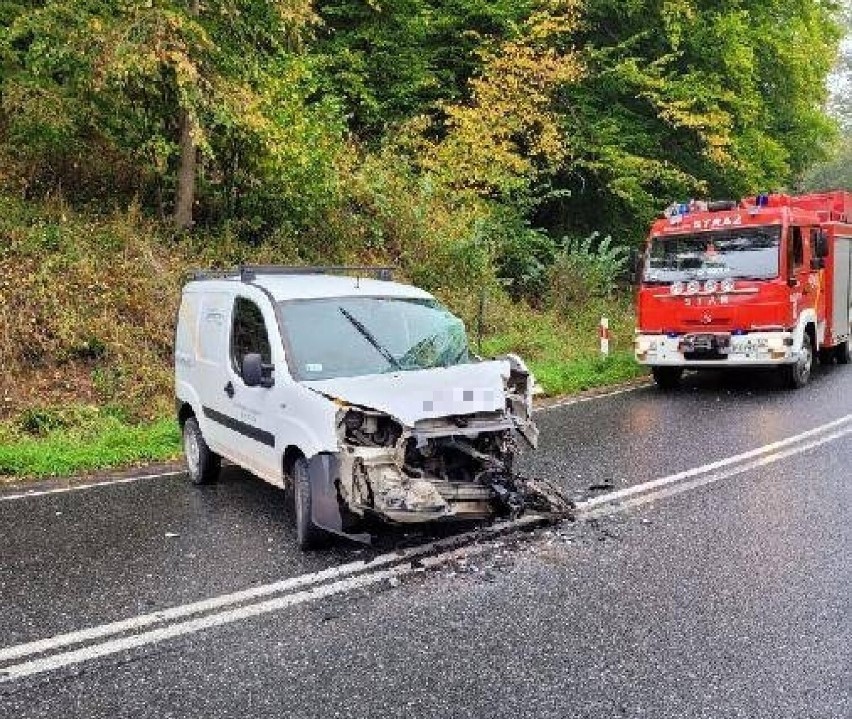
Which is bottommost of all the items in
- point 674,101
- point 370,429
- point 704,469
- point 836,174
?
point 704,469

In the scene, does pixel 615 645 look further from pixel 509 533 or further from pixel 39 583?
pixel 39 583

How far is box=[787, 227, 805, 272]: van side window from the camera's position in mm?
13133

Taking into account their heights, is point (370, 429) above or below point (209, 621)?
above

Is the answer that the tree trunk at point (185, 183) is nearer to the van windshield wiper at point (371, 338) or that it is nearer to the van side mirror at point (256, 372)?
the van windshield wiper at point (371, 338)

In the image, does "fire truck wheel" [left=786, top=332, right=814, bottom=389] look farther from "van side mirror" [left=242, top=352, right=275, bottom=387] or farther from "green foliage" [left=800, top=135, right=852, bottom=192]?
"green foliage" [left=800, top=135, right=852, bottom=192]

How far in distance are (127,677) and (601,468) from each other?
531 cm

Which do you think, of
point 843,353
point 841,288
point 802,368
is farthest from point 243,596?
point 843,353

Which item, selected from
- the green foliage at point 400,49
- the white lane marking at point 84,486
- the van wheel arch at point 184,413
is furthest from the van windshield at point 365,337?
the green foliage at point 400,49

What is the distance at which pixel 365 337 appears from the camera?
6996 mm

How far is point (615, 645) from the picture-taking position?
464 cm

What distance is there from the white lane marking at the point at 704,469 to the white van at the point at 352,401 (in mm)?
1117

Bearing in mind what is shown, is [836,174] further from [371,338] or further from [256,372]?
[256,372]

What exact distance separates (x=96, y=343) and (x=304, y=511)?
6.79 m

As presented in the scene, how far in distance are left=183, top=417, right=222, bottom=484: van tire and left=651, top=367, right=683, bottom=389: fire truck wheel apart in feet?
26.3
